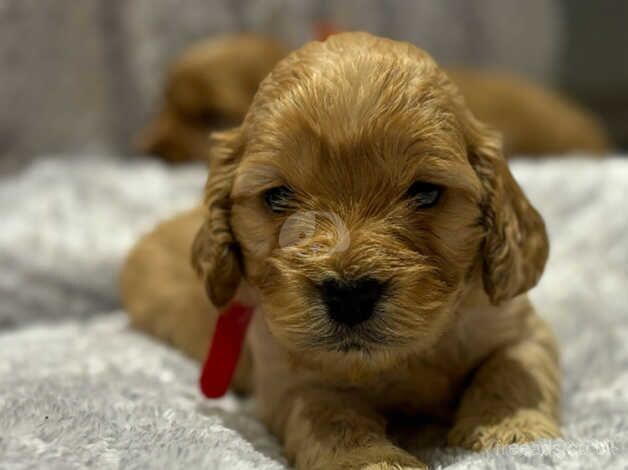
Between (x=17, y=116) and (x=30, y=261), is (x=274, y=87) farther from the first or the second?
(x=17, y=116)

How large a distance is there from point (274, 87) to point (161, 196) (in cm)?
197

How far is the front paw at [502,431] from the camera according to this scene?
1693 mm

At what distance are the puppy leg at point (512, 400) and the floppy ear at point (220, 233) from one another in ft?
1.85

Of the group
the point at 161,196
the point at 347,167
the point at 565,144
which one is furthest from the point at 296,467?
the point at 565,144

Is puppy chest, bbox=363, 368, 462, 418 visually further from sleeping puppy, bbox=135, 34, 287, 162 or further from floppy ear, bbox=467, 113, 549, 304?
sleeping puppy, bbox=135, 34, 287, 162

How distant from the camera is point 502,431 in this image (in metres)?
1.72

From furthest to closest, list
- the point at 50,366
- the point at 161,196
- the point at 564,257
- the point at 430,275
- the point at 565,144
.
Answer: the point at 565,144 < the point at 161,196 < the point at 564,257 < the point at 50,366 < the point at 430,275

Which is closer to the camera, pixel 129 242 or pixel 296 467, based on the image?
pixel 296 467

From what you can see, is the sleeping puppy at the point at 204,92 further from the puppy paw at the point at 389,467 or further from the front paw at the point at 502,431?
the puppy paw at the point at 389,467

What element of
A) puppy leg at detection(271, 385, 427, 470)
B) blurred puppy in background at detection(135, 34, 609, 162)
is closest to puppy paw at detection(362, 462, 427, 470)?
puppy leg at detection(271, 385, 427, 470)

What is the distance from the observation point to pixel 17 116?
4.16m

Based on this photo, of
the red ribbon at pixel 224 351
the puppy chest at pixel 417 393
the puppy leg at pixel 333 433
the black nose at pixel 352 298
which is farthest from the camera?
the red ribbon at pixel 224 351

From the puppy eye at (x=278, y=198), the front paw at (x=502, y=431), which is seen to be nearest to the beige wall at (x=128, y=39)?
the puppy eye at (x=278, y=198)

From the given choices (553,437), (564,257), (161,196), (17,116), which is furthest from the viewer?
(17,116)
